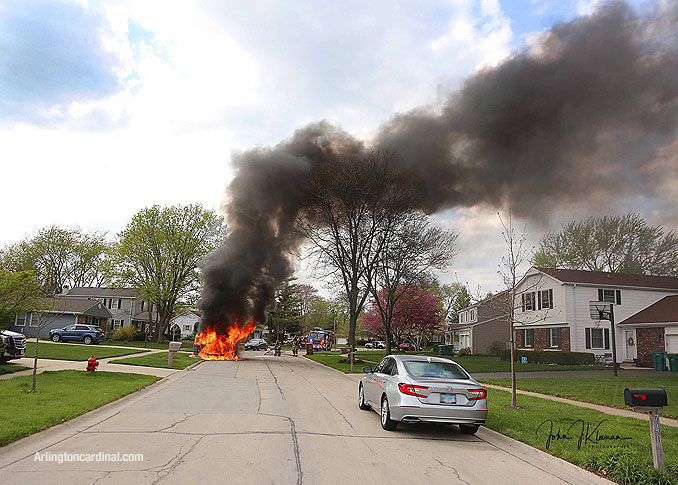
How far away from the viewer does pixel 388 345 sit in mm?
29641

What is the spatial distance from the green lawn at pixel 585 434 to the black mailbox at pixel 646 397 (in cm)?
72

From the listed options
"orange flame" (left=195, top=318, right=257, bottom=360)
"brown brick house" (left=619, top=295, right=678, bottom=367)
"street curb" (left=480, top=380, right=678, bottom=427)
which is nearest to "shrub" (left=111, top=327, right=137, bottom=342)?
"orange flame" (left=195, top=318, right=257, bottom=360)

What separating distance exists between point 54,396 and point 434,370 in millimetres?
7624

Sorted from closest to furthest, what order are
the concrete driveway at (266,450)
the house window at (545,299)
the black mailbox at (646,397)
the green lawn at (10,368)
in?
1. the concrete driveway at (266,450)
2. the black mailbox at (646,397)
3. the green lawn at (10,368)
4. the house window at (545,299)

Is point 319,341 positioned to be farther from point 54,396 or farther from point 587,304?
point 54,396

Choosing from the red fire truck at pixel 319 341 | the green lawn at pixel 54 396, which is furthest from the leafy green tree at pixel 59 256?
the green lawn at pixel 54 396

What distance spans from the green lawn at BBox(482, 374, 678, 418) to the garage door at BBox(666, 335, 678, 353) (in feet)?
32.5

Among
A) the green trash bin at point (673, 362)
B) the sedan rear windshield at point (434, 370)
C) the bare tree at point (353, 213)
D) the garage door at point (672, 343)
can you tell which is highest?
the bare tree at point (353, 213)

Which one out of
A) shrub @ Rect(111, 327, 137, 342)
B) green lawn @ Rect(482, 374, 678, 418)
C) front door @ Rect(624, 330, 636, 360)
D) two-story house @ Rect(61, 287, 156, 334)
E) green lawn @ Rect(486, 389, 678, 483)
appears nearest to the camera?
green lawn @ Rect(486, 389, 678, 483)

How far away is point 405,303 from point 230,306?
18.8 meters

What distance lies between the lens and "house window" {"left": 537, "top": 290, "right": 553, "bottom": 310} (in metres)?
33.2

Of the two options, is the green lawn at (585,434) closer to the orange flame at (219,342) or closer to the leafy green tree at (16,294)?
the leafy green tree at (16,294)

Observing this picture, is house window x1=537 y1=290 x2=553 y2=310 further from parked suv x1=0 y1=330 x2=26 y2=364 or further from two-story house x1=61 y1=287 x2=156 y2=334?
two-story house x1=61 y1=287 x2=156 y2=334

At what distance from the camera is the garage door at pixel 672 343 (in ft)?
89.5
